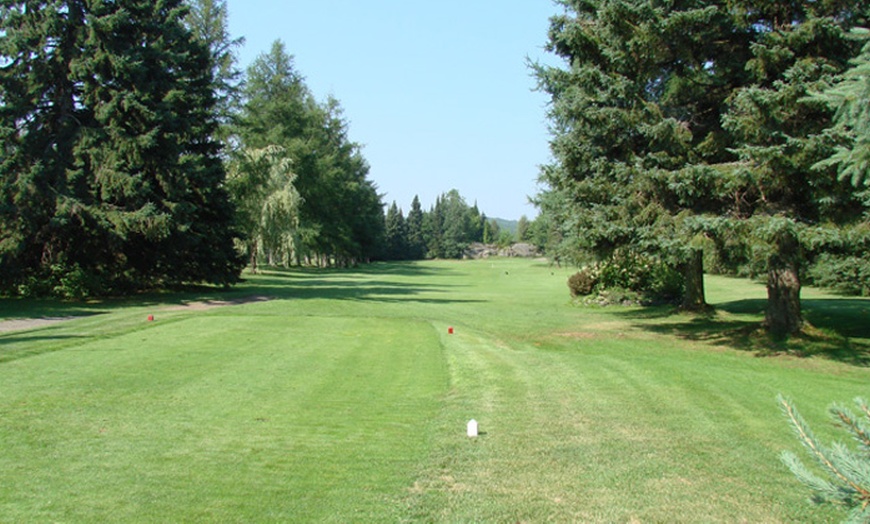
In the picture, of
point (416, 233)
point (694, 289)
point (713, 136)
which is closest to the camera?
point (713, 136)

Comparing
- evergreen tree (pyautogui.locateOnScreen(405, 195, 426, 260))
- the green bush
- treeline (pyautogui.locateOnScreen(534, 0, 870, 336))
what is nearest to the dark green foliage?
treeline (pyautogui.locateOnScreen(534, 0, 870, 336))

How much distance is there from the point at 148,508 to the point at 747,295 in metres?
31.7

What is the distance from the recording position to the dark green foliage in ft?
77.3

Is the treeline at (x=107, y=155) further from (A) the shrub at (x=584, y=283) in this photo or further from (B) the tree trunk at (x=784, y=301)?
(B) the tree trunk at (x=784, y=301)

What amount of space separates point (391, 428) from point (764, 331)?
1282cm

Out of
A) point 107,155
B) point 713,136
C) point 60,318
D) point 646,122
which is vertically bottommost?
point 60,318

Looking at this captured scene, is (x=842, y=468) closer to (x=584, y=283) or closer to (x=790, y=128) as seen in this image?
(x=790, y=128)

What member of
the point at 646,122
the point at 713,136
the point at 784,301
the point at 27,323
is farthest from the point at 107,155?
the point at 784,301

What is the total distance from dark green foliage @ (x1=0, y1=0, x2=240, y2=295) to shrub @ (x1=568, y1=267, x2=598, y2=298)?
1708 centimetres

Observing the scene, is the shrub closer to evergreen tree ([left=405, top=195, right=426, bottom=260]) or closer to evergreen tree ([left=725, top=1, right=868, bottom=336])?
evergreen tree ([left=725, top=1, right=868, bottom=336])

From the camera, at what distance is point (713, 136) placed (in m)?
14.7

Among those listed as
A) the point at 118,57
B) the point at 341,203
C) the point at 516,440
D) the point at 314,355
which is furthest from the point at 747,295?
the point at 341,203

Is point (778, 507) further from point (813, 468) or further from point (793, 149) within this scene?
point (793, 149)

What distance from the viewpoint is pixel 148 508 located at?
4.80 m
